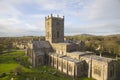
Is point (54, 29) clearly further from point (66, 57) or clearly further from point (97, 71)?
point (97, 71)

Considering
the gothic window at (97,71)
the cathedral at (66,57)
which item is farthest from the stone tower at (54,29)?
the gothic window at (97,71)

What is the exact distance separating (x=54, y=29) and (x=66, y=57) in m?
17.6

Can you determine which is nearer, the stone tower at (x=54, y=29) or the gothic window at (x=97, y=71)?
the gothic window at (x=97, y=71)

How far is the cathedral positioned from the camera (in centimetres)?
3753

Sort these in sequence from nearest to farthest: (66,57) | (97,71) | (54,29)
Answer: (97,71) < (66,57) < (54,29)

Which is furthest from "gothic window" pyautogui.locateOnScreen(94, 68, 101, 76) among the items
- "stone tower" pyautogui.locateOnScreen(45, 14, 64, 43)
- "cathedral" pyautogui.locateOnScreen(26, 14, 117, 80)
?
"stone tower" pyautogui.locateOnScreen(45, 14, 64, 43)

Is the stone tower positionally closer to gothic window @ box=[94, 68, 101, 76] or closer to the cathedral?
the cathedral

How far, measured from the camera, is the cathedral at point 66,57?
37.5m

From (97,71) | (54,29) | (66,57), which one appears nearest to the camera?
(97,71)

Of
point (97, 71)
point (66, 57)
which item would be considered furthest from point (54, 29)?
point (97, 71)

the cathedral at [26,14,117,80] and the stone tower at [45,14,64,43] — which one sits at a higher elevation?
the stone tower at [45,14,64,43]

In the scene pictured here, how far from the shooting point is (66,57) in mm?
48000

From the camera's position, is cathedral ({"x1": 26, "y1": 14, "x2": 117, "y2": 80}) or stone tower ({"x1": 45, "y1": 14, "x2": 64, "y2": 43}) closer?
cathedral ({"x1": 26, "y1": 14, "x2": 117, "y2": 80})

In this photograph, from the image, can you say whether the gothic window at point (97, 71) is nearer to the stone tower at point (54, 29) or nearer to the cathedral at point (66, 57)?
the cathedral at point (66, 57)
